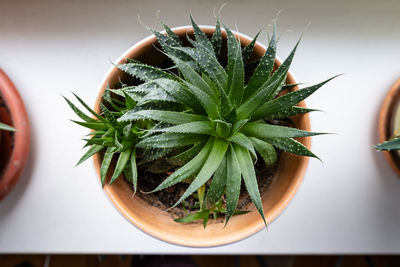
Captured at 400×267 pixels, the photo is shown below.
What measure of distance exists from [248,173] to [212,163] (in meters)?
0.06

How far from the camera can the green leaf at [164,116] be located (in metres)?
0.56

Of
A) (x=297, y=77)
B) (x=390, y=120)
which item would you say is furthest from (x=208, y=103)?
(x=390, y=120)

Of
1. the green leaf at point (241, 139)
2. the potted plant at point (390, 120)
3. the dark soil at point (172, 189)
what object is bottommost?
the dark soil at point (172, 189)

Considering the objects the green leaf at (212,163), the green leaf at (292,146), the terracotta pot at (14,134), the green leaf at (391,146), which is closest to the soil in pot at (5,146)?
the terracotta pot at (14,134)

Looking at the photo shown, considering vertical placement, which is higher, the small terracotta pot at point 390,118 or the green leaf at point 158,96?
the green leaf at point 158,96

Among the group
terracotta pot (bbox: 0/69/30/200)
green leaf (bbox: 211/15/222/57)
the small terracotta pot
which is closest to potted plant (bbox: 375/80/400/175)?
the small terracotta pot

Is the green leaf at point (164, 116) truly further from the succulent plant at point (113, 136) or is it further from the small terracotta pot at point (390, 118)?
the small terracotta pot at point (390, 118)

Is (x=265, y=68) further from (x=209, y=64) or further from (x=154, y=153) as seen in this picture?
(x=154, y=153)

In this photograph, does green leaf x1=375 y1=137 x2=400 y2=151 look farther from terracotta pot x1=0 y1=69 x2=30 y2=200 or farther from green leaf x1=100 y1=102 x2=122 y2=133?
terracotta pot x1=0 y1=69 x2=30 y2=200

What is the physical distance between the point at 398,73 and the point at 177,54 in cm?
61

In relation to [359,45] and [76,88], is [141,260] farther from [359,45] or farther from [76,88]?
[359,45]

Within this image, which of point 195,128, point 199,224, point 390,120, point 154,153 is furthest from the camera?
point 390,120

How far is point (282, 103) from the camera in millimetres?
584

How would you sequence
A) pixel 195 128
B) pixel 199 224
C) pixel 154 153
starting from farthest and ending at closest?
1. pixel 199 224
2. pixel 154 153
3. pixel 195 128
